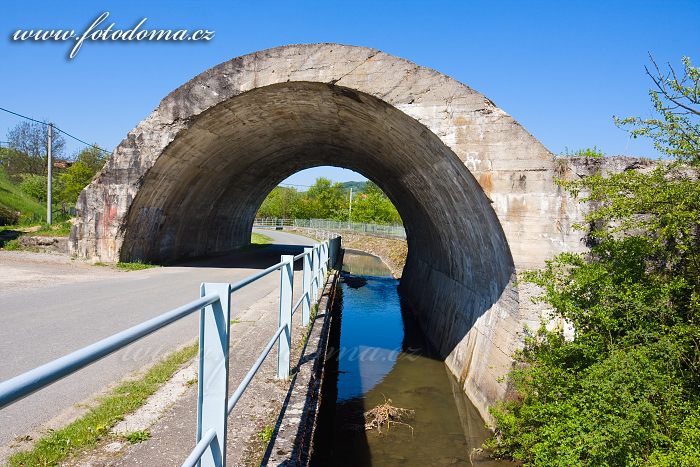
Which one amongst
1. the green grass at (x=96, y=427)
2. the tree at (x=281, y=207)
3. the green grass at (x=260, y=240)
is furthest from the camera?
the tree at (x=281, y=207)

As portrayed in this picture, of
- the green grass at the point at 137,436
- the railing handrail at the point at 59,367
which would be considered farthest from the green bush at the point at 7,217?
the railing handrail at the point at 59,367

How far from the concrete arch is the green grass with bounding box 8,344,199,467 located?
17.2ft

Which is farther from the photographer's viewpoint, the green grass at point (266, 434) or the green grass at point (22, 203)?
the green grass at point (22, 203)

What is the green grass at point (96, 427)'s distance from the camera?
353 cm

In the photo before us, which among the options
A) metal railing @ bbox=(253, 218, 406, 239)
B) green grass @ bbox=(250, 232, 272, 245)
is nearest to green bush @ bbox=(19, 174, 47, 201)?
green grass @ bbox=(250, 232, 272, 245)

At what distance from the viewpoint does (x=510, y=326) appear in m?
8.18

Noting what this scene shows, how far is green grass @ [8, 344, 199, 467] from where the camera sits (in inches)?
139

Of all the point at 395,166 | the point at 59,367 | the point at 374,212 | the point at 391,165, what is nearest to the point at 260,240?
the point at 391,165

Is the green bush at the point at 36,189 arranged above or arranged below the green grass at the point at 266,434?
above

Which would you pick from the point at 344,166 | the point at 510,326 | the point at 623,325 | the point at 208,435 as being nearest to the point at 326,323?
the point at 510,326

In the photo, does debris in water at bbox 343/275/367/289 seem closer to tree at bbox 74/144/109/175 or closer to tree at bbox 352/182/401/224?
tree at bbox 74/144/109/175

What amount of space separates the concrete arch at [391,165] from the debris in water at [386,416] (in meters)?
1.31

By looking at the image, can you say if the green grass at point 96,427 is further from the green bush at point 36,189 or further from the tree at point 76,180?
the green bush at point 36,189

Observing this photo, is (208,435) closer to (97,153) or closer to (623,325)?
(623,325)
